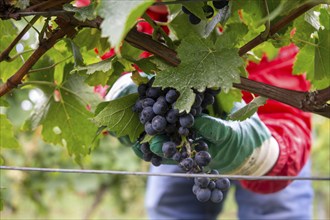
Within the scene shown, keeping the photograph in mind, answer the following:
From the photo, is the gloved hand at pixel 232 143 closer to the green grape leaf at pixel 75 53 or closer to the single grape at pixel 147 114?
the single grape at pixel 147 114

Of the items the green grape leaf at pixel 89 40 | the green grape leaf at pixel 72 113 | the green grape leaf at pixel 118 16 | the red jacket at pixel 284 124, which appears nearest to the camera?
the green grape leaf at pixel 118 16

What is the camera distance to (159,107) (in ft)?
2.46

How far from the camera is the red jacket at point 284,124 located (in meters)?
1.34

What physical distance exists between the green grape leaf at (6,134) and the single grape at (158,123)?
403mm

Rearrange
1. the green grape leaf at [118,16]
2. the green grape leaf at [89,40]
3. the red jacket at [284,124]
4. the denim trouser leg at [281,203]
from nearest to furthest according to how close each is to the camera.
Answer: the green grape leaf at [118,16] < the green grape leaf at [89,40] < the red jacket at [284,124] < the denim trouser leg at [281,203]

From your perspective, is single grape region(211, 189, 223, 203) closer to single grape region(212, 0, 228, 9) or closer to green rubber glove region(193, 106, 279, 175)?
green rubber glove region(193, 106, 279, 175)

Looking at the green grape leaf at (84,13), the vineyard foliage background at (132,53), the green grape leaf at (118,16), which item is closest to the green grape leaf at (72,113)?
the vineyard foliage background at (132,53)

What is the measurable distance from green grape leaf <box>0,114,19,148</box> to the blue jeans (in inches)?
27.8

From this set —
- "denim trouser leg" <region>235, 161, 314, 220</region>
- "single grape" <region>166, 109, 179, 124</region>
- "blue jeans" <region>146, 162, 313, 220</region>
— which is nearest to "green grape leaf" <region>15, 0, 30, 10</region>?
"single grape" <region>166, 109, 179, 124</region>

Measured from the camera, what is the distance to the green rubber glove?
2.79 feet

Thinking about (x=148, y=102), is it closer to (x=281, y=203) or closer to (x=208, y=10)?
(x=208, y=10)

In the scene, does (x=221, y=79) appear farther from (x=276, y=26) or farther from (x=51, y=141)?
(x=51, y=141)

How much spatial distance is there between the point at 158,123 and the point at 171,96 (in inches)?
1.5

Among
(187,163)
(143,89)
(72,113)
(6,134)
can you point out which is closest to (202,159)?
(187,163)
